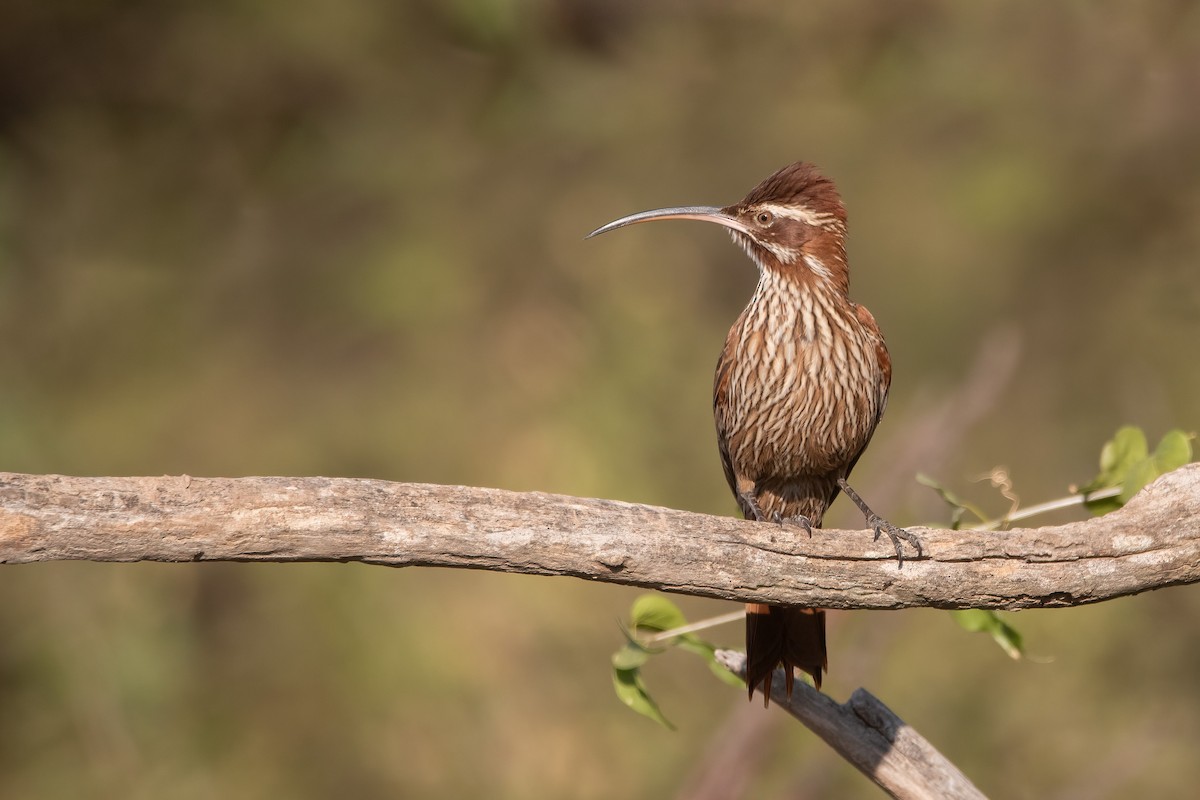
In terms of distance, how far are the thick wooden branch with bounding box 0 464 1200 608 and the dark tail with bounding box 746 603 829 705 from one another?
57 cm

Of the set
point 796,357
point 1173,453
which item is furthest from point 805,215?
point 1173,453

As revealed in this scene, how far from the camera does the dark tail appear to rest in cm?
382

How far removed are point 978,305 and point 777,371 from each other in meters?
5.12

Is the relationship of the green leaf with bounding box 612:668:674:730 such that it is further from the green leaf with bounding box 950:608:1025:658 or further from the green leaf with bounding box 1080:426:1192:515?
the green leaf with bounding box 1080:426:1192:515

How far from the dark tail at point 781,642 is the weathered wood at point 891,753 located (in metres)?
0.29

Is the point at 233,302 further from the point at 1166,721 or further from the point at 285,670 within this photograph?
the point at 1166,721

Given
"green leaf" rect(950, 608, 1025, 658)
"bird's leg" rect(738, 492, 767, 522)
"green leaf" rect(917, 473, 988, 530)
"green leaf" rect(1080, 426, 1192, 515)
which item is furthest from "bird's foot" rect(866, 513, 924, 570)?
"bird's leg" rect(738, 492, 767, 522)

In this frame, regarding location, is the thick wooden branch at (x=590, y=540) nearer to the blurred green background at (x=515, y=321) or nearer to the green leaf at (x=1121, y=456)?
the green leaf at (x=1121, y=456)

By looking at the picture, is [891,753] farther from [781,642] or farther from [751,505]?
[751,505]

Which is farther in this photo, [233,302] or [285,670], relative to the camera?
[233,302]

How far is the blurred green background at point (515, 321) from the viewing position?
723cm

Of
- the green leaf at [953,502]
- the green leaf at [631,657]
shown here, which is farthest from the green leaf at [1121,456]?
the green leaf at [631,657]

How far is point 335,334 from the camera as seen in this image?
30.9 ft

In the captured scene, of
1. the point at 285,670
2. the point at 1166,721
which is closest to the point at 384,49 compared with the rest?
the point at 285,670
